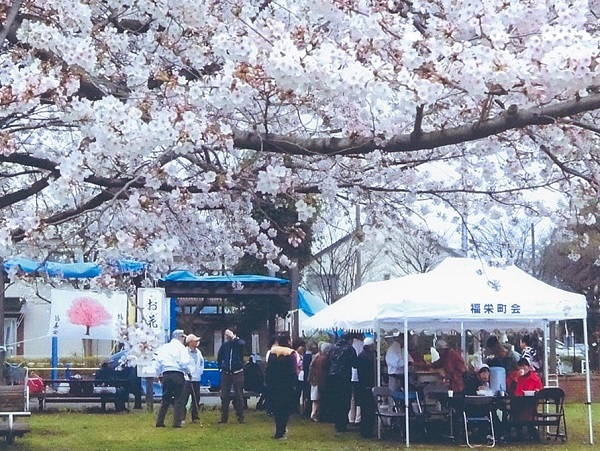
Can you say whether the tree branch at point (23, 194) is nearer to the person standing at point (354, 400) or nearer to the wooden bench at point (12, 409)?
the wooden bench at point (12, 409)

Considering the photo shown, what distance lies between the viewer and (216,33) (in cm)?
715

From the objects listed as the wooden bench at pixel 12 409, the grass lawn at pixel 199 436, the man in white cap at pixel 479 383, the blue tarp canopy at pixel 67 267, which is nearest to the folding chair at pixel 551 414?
the grass lawn at pixel 199 436

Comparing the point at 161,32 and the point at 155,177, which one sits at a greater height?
the point at 161,32

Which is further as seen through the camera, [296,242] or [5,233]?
[296,242]

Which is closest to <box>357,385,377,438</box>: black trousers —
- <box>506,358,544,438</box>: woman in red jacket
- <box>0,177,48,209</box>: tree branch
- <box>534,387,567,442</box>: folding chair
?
<box>506,358,544,438</box>: woman in red jacket

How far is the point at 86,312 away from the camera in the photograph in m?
18.4

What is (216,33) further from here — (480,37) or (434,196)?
(434,196)

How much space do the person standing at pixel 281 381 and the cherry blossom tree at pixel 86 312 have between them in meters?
5.02

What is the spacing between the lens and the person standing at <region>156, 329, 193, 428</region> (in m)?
15.9

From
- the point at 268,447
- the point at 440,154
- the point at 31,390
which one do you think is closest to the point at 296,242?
the point at 440,154

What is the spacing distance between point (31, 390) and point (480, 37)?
1419cm

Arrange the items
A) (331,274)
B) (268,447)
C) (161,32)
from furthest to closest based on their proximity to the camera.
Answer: (331,274)
(268,447)
(161,32)

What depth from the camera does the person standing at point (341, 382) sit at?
15.3 metres

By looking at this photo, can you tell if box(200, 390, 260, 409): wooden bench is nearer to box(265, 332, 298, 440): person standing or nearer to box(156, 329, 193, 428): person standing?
box(156, 329, 193, 428): person standing
